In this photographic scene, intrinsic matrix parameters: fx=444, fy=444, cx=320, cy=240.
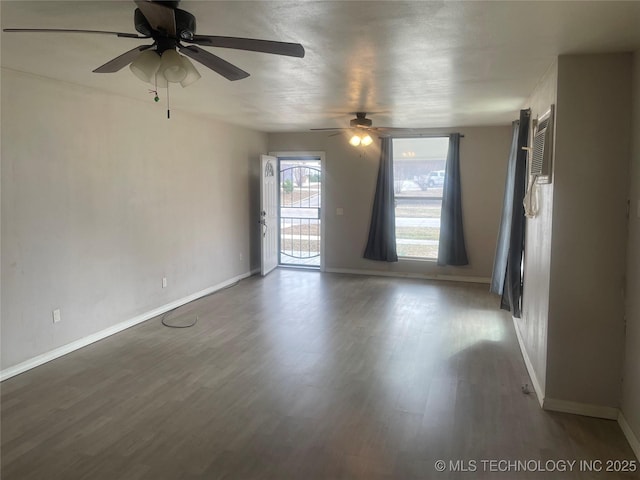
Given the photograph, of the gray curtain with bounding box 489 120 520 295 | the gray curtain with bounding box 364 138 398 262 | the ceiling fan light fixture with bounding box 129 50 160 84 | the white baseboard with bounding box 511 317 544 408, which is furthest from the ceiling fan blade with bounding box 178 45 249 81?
the gray curtain with bounding box 364 138 398 262

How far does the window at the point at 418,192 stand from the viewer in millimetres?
7289

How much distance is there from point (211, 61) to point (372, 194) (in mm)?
5424

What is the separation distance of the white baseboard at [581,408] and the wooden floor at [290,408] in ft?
0.22

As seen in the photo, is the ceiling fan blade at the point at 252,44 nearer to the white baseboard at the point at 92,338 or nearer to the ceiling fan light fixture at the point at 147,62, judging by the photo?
the ceiling fan light fixture at the point at 147,62

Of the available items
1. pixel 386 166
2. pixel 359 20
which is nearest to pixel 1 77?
pixel 359 20

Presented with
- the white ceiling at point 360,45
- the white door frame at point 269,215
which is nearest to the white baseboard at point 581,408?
the white ceiling at point 360,45

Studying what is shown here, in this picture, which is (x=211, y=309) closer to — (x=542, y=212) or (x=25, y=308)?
(x=25, y=308)

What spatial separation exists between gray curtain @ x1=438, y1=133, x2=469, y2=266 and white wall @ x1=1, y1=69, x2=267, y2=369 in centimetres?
352

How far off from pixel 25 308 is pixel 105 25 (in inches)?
97.4

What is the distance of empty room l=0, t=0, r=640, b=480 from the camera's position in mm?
2410

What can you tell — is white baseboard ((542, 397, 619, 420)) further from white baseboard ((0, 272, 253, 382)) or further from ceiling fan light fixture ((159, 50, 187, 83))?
white baseboard ((0, 272, 253, 382))

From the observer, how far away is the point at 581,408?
9.92 ft

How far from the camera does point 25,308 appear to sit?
3668 mm

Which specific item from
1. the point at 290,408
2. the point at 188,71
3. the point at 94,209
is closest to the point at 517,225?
the point at 290,408
